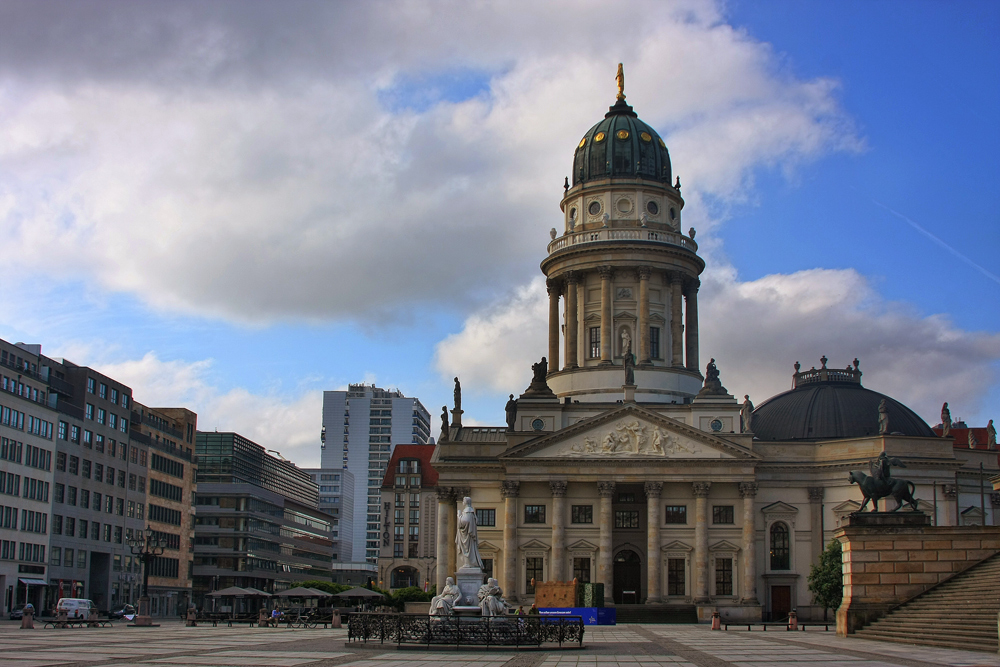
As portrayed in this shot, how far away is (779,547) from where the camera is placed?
8800cm

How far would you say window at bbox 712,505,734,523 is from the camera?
8594 centimetres

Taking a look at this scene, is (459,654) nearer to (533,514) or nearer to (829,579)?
(829,579)

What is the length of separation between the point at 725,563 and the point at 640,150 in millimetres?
38598

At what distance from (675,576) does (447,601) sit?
47.8 m

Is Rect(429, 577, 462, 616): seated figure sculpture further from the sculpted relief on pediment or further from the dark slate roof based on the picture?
the dark slate roof

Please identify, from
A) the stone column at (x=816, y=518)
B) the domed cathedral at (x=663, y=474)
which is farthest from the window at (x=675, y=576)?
the stone column at (x=816, y=518)

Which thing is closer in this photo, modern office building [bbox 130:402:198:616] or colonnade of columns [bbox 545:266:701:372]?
colonnade of columns [bbox 545:266:701:372]

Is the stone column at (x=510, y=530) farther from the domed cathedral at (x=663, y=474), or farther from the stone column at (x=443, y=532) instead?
the stone column at (x=443, y=532)

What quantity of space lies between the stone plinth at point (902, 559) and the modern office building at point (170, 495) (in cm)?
7958

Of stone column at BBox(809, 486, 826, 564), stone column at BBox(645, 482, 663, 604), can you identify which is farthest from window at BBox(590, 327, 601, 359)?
stone column at BBox(809, 486, 826, 564)

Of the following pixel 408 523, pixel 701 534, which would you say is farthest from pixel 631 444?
pixel 408 523

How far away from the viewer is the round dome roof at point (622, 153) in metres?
103

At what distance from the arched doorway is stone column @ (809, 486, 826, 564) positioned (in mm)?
13315

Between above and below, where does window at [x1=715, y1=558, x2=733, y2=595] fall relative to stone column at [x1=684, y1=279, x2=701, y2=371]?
below
